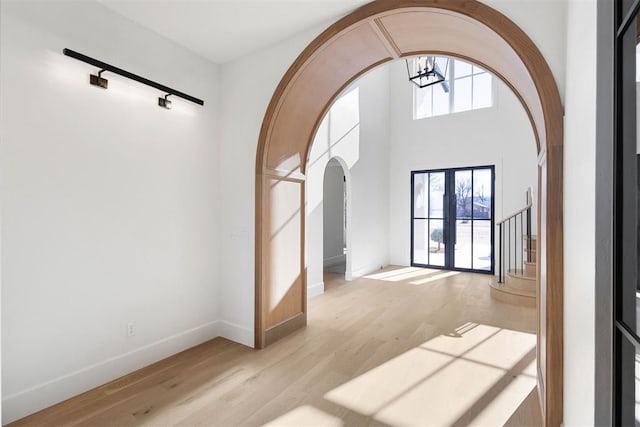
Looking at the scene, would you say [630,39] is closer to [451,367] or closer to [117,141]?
[451,367]

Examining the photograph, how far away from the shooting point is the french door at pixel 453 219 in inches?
251

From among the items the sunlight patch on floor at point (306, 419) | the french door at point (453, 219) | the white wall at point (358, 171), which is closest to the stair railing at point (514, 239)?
the french door at point (453, 219)

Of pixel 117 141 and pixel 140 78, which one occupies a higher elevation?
pixel 140 78

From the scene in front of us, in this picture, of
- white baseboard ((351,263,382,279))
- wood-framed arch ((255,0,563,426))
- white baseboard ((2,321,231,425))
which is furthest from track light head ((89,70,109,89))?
white baseboard ((351,263,382,279))

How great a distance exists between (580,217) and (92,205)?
9.20 ft

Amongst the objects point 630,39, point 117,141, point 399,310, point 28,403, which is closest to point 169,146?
point 117,141

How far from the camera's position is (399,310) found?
4.00 metres

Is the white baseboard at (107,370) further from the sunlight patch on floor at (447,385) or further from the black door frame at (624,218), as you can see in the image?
the black door frame at (624,218)

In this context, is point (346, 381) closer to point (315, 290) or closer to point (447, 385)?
point (447, 385)

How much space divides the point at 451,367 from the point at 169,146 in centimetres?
300

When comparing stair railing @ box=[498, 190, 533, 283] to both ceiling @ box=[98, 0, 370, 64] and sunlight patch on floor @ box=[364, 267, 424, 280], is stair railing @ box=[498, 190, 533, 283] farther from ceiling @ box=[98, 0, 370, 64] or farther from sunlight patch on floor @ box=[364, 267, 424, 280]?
ceiling @ box=[98, 0, 370, 64]

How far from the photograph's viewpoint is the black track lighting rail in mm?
2082

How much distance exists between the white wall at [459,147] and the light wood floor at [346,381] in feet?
10.7

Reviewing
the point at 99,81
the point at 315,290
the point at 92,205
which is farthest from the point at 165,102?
the point at 315,290
